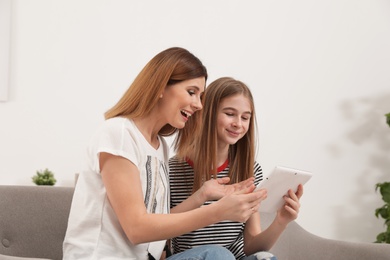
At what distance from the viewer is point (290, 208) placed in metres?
1.92

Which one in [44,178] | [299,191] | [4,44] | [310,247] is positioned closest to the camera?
[299,191]

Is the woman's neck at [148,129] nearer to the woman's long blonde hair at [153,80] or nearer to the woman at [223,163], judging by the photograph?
the woman's long blonde hair at [153,80]

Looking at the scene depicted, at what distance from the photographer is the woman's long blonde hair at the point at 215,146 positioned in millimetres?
2021

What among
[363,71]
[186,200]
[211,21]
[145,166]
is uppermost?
[211,21]

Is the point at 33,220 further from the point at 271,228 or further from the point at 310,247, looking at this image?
the point at 310,247

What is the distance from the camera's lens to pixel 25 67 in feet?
10.6

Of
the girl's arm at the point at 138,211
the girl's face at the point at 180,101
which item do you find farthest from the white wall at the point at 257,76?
the girl's arm at the point at 138,211

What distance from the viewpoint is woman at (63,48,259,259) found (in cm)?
155

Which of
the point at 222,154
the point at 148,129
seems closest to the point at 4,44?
the point at 222,154

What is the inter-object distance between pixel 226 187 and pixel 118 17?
5.79 feet

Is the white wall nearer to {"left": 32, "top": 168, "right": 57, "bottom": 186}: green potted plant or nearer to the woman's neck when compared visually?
{"left": 32, "top": 168, "right": 57, "bottom": 186}: green potted plant

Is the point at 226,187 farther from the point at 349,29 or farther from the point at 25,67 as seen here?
the point at 349,29

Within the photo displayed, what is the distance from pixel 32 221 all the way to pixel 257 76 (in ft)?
5.85

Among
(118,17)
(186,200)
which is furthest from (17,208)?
(118,17)
